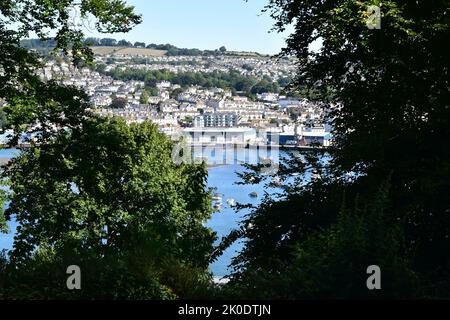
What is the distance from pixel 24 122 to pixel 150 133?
1375 cm

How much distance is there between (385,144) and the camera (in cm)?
848

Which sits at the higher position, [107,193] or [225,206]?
[107,193]

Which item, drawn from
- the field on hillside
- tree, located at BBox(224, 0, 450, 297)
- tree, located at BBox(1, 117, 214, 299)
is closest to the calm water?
tree, located at BBox(1, 117, 214, 299)

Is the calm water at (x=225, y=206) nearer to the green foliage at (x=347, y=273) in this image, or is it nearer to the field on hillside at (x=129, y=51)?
the green foliage at (x=347, y=273)

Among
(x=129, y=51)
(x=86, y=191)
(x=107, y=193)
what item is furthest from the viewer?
(x=129, y=51)

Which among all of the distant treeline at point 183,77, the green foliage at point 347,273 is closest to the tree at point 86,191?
the green foliage at point 347,273

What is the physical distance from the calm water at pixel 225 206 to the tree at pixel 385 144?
46.8 ft

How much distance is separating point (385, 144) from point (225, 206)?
34.4 meters

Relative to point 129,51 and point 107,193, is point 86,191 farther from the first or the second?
point 129,51

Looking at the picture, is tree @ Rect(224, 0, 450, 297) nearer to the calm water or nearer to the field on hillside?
the calm water

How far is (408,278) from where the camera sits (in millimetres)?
5266

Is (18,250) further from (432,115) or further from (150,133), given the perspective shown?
(432,115)

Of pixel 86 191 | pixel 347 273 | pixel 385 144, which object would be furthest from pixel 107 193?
pixel 347 273

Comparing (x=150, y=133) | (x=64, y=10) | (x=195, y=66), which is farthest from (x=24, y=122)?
(x=195, y=66)
